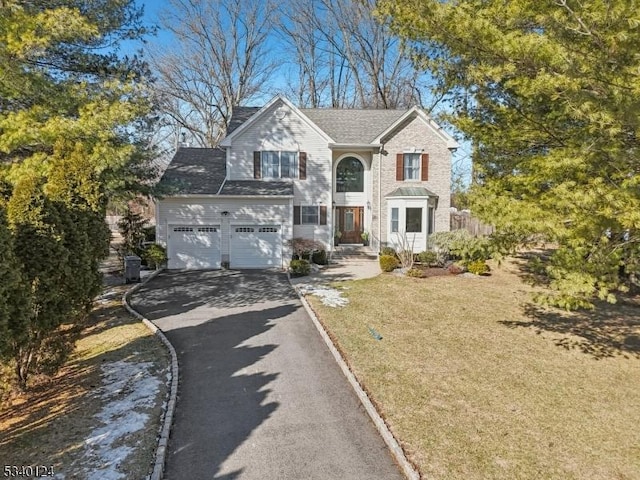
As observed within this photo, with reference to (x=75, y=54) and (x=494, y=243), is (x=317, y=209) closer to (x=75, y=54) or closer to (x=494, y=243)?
(x=75, y=54)

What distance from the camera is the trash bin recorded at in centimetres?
1565

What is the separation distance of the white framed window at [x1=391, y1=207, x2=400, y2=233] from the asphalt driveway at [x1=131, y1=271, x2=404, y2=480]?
1117cm

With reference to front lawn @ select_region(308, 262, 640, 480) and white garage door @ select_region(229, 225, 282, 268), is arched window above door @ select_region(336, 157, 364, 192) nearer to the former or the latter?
white garage door @ select_region(229, 225, 282, 268)

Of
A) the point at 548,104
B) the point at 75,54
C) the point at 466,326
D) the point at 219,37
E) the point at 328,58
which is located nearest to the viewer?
the point at 548,104

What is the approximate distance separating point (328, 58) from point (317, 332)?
31.1m

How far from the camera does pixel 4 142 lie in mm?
8695

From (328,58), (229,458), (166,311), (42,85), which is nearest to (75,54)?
(42,85)

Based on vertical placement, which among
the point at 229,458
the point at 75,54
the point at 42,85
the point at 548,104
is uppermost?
the point at 75,54

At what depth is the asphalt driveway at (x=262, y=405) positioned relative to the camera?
499 cm

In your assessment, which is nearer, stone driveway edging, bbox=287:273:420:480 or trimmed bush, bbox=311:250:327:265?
stone driveway edging, bbox=287:273:420:480

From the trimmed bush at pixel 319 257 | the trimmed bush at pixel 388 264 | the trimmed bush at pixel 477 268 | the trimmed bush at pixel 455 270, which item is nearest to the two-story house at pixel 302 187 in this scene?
the trimmed bush at pixel 319 257

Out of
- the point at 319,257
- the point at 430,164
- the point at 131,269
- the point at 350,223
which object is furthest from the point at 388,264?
the point at 131,269

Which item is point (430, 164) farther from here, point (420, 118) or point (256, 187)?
point (256, 187)

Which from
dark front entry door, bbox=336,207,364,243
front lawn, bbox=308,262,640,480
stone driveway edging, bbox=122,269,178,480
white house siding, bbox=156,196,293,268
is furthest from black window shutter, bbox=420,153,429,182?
stone driveway edging, bbox=122,269,178,480
